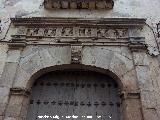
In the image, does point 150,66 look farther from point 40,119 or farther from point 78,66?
point 40,119

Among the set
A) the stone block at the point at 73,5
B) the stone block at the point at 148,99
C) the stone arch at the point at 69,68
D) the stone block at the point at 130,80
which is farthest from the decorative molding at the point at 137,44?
the stone block at the point at 73,5

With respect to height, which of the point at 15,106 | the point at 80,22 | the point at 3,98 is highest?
the point at 80,22

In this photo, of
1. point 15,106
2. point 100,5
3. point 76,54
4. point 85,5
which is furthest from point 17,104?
point 100,5

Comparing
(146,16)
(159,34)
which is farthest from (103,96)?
(146,16)

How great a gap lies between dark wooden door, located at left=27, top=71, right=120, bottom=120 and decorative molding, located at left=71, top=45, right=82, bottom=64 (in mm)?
284

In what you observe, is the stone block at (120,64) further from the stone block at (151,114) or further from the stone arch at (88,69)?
the stone block at (151,114)

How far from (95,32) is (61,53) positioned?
750 millimetres

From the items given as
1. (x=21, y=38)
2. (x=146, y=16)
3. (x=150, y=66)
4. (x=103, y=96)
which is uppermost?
(x=146, y=16)

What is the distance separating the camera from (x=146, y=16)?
5691 mm

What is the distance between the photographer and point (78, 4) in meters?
5.77

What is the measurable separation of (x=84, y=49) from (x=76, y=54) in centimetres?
19

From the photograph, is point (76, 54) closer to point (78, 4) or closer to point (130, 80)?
point (130, 80)

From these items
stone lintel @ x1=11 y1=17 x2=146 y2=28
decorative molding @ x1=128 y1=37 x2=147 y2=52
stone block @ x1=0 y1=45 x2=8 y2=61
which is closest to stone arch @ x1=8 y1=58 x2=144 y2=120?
stone block @ x1=0 y1=45 x2=8 y2=61

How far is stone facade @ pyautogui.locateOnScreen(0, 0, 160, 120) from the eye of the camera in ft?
14.7
